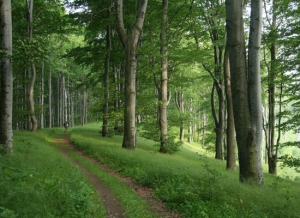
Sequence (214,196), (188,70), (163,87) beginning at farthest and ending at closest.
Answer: (188,70) < (163,87) < (214,196)

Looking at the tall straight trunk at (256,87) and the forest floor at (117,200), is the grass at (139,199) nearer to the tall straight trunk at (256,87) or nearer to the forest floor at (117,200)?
the forest floor at (117,200)

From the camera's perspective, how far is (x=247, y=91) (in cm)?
675

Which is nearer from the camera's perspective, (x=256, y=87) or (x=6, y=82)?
(x=256, y=87)

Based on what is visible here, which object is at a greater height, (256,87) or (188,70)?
(188,70)

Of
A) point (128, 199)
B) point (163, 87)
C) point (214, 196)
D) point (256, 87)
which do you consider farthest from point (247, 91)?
point (163, 87)

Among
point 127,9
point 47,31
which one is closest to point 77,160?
point 127,9

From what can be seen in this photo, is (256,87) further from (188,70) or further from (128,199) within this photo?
(188,70)

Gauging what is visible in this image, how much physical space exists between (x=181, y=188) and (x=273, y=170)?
12520mm

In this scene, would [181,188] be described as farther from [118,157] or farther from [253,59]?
[118,157]

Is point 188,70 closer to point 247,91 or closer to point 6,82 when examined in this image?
point 247,91

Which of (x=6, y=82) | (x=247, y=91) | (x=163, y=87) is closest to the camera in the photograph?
(x=247, y=91)

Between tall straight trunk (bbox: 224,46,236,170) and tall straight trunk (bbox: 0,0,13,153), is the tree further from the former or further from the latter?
tall straight trunk (bbox: 0,0,13,153)

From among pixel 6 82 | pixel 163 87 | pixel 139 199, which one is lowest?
pixel 139 199

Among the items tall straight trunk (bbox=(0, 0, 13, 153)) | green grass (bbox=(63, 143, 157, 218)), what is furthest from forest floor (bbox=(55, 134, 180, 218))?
tall straight trunk (bbox=(0, 0, 13, 153))
